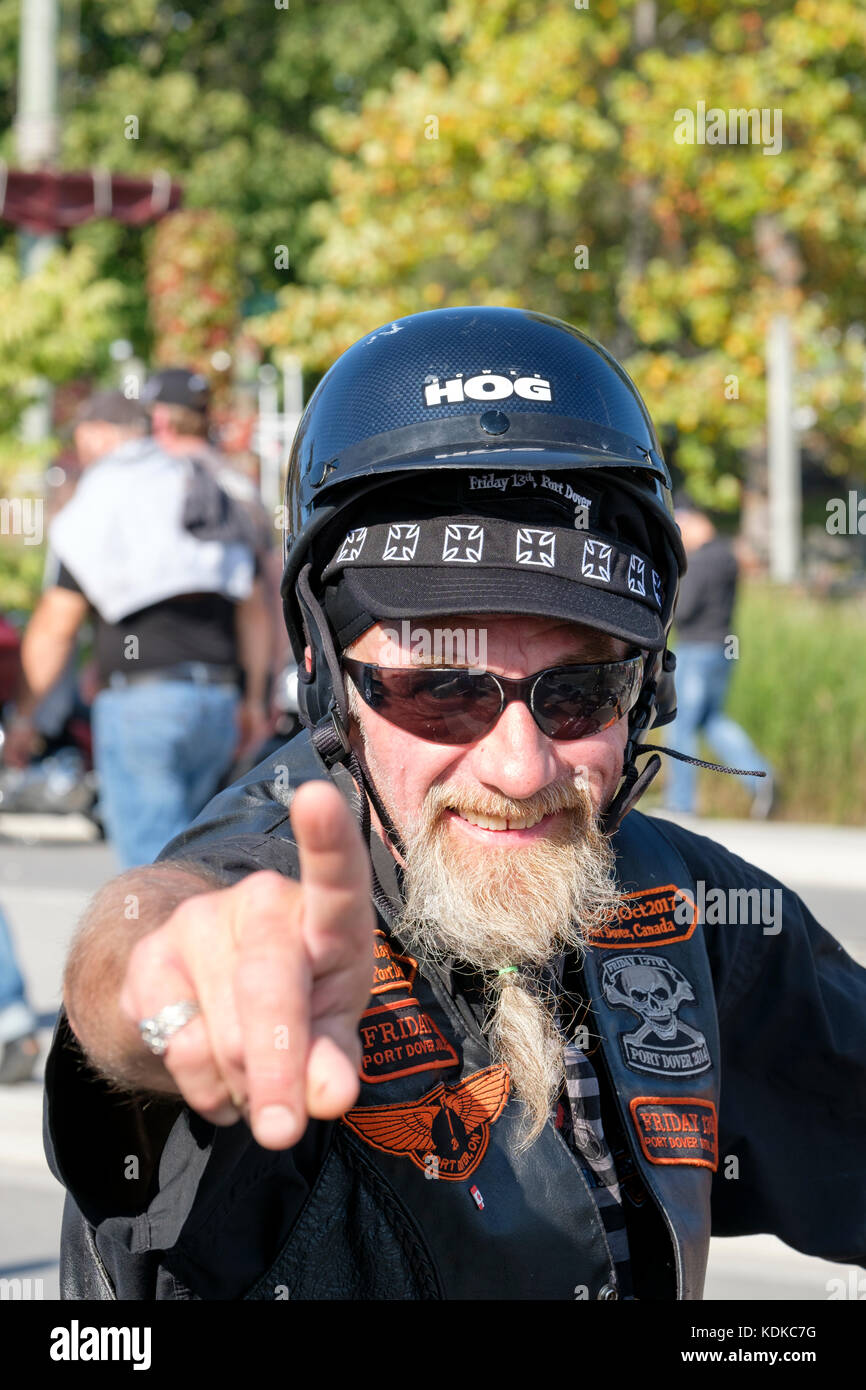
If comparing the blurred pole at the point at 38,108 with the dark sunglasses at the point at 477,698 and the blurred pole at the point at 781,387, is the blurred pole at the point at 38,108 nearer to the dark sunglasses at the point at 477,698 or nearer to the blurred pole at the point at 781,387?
the blurred pole at the point at 781,387

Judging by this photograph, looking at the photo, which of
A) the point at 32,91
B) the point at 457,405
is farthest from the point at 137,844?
the point at 32,91

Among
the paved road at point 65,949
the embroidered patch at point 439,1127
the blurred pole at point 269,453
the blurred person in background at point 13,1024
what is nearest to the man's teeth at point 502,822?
the embroidered patch at point 439,1127

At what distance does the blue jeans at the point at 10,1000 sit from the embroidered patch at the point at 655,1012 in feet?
12.3

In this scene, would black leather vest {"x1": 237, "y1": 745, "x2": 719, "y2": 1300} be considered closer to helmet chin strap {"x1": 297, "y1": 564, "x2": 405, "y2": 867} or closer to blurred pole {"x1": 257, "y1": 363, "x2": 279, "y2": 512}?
helmet chin strap {"x1": 297, "y1": 564, "x2": 405, "y2": 867}

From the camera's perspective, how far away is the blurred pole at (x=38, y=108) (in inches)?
535

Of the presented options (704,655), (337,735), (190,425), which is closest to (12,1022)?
(190,425)

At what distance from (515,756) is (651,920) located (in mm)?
260

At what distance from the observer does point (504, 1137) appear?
1705 mm

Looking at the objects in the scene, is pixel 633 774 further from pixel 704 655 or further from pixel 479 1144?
pixel 704 655

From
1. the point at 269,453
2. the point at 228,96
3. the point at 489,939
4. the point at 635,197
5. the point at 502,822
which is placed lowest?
the point at 489,939

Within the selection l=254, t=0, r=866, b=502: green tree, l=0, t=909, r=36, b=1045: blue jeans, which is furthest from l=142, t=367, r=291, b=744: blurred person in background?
l=254, t=0, r=866, b=502: green tree

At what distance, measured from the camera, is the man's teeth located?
1842 millimetres

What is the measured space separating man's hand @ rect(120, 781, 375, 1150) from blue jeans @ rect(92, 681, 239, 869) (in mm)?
4417

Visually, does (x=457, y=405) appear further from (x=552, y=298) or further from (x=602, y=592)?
(x=552, y=298)
